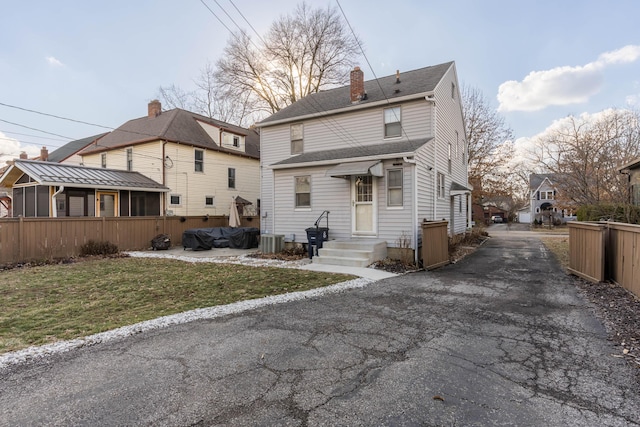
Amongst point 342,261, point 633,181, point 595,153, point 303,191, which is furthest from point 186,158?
point 633,181

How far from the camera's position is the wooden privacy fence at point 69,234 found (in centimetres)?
1034

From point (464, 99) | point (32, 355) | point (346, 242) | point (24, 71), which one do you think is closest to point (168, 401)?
point (32, 355)

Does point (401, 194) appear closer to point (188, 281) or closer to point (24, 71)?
point (188, 281)

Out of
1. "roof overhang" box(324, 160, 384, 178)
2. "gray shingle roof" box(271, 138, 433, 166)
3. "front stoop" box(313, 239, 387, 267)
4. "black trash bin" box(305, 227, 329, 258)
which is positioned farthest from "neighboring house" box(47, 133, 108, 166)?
"front stoop" box(313, 239, 387, 267)

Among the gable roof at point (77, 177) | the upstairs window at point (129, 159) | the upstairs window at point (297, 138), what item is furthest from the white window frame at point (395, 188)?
the upstairs window at point (129, 159)

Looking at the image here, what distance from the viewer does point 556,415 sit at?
2.43 meters

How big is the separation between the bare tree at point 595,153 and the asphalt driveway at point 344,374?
10798 millimetres

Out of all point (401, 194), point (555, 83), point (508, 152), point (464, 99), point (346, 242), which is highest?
point (464, 99)

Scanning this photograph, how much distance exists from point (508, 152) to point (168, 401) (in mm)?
30210

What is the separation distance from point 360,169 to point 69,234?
10.9 meters

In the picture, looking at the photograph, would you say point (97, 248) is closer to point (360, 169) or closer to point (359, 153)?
point (360, 169)

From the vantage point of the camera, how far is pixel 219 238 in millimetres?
15117

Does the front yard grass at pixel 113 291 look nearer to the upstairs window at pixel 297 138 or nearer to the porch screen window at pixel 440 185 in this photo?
the upstairs window at pixel 297 138

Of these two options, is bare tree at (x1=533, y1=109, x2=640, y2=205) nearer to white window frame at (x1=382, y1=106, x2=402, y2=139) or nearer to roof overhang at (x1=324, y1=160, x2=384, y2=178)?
white window frame at (x1=382, y1=106, x2=402, y2=139)
